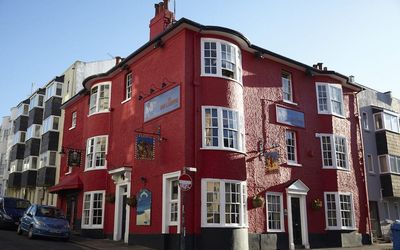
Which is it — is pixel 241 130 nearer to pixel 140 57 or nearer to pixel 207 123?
pixel 207 123

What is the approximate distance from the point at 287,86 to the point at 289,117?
1978 mm

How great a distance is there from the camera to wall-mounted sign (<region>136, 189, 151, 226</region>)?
18219 mm

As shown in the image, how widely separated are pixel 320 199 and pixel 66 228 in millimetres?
12870

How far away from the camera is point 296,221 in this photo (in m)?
20.5

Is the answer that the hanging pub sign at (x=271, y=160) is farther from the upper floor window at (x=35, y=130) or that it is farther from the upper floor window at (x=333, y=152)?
the upper floor window at (x=35, y=130)

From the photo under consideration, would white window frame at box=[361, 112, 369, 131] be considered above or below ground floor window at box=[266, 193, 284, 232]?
above

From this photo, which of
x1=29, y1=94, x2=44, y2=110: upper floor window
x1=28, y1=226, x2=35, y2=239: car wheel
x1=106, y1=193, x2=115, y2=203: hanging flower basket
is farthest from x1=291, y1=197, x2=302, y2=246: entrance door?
x1=29, y1=94, x2=44, y2=110: upper floor window

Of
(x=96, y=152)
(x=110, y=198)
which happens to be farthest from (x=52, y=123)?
(x=110, y=198)

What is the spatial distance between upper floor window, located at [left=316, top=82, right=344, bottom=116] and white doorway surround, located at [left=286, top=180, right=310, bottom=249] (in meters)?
4.95

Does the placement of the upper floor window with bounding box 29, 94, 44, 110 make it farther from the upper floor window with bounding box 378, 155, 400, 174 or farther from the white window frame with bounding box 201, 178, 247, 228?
the upper floor window with bounding box 378, 155, 400, 174

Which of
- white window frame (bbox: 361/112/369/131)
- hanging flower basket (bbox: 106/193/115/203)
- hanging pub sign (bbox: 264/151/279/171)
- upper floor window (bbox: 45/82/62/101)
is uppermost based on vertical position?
upper floor window (bbox: 45/82/62/101)

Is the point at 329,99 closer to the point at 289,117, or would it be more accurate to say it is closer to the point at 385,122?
the point at 289,117

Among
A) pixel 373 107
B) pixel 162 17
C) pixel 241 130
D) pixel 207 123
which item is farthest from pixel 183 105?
pixel 373 107

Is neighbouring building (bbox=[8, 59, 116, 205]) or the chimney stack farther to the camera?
neighbouring building (bbox=[8, 59, 116, 205])
